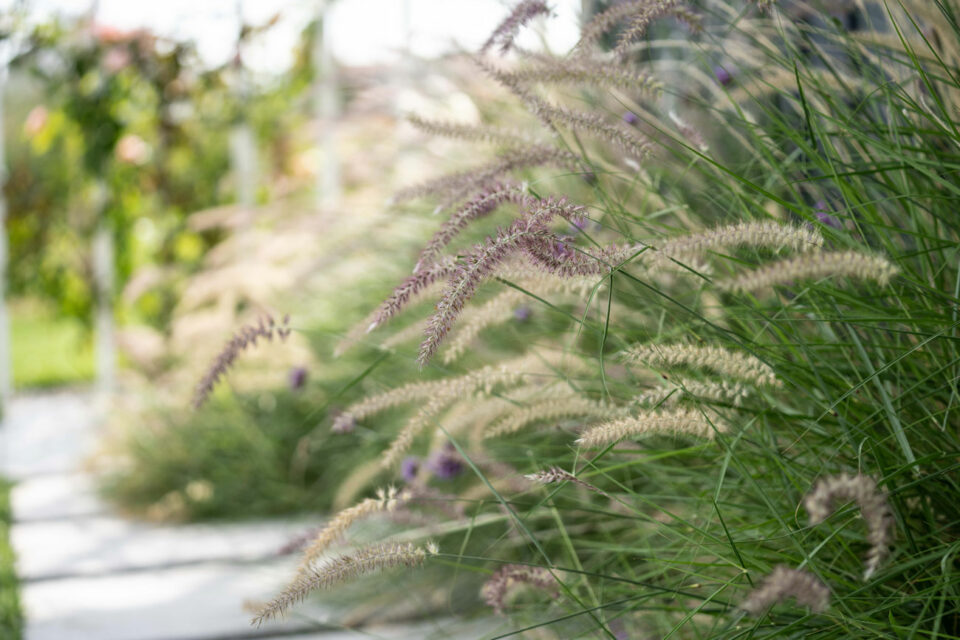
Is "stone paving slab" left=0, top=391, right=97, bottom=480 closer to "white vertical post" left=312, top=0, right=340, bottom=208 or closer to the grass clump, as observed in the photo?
"white vertical post" left=312, top=0, right=340, bottom=208

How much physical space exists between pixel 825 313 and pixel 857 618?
1.11ft

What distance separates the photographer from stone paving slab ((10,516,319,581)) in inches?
87.4

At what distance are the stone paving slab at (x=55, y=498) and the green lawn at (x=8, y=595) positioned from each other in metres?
0.21

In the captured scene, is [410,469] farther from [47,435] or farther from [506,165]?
[47,435]

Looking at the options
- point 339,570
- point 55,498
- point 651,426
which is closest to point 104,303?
point 55,498

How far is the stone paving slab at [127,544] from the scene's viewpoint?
7.29ft

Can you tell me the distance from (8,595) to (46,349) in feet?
22.1

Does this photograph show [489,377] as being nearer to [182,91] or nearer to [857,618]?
[857,618]

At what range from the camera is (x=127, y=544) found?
7.97ft

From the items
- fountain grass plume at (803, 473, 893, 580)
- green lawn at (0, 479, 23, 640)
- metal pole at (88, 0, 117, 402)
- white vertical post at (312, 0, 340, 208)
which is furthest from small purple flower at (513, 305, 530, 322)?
metal pole at (88, 0, 117, 402)

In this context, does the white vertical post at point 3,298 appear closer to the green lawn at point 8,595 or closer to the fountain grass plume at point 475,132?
the green lawn at point 8,595

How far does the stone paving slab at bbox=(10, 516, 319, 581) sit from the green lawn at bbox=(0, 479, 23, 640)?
0.05 m

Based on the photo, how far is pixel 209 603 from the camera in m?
1.90

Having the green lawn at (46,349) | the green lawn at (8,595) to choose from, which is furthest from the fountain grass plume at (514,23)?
the green lawn at (46,349)
